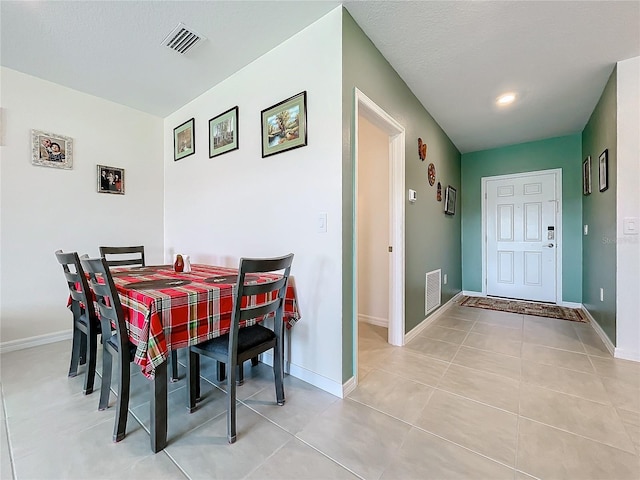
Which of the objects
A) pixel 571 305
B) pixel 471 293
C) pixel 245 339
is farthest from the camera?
pixel 471 293

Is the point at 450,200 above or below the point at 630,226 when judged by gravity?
above

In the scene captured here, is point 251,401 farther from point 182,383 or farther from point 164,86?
point 164,86

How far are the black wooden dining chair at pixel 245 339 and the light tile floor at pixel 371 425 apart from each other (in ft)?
0.51

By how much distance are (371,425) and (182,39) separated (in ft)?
9.52

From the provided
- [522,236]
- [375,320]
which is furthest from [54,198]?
[522,236]

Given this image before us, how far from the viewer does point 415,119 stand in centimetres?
292

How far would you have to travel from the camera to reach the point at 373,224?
3324 mm

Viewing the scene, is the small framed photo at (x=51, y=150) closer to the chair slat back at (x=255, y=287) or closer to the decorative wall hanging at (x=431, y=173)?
the chair slat back at (x=255, y=287)

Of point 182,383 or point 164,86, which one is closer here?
point 182,383

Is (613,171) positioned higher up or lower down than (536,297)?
higher up

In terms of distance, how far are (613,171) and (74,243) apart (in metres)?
5.16

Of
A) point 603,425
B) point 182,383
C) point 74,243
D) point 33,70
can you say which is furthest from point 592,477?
point 33,70

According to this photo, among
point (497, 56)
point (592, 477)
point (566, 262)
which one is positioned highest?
point (497, 56)

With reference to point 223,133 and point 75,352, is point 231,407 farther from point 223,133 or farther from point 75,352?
point 223,133
